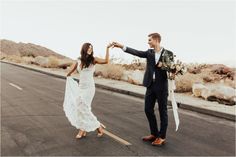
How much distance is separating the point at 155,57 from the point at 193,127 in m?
2.86

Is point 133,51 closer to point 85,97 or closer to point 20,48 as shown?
point 85,97

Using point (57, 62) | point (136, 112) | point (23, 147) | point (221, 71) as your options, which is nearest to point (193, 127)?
point (136, 112)

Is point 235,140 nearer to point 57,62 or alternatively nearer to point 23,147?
point 23,147

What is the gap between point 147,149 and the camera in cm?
686

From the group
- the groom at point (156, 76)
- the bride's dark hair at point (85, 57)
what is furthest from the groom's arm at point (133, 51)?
the bride's dark hair at point (85, 57)

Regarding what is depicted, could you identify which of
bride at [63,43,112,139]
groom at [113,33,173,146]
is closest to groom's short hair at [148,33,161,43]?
groom at [113,33,173,146]

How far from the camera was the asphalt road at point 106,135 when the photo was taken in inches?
265

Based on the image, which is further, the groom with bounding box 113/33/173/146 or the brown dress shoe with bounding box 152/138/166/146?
the brown dress shoe with bounding box 152/138/166/146

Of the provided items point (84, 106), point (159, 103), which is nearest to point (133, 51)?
point (159, 103)

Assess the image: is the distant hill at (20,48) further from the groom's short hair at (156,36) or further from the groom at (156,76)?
the groom's short hair at (156,36)

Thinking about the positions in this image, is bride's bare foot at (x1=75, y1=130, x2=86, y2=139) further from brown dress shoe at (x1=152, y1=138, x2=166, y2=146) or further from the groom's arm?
the groom's arm

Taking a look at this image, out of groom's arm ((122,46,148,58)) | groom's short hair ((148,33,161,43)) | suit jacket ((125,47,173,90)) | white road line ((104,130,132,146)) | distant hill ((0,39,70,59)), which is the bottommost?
white road line ((104,130,132,146))

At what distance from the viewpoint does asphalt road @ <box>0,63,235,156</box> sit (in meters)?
6.72

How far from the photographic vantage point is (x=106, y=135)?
7.80 meters
